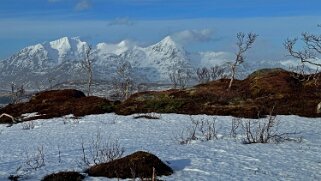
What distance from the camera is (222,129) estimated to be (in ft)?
74.9

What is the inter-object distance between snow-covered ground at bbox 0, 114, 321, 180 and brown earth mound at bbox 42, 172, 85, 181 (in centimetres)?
27

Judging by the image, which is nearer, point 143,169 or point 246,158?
point 143,169

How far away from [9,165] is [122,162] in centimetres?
415

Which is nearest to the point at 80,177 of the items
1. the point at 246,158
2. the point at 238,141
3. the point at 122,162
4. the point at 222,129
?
the point at 122,162

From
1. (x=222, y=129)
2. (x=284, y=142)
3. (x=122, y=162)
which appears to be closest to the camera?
(x=122, y=162)

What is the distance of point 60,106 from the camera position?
38.6 metres

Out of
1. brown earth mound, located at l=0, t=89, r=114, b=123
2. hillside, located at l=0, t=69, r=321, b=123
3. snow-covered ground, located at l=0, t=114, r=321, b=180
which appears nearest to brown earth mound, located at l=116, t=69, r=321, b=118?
hillside, located at l=0, t=69, r=321, b=123

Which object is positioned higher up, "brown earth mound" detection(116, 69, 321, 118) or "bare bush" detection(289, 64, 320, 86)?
"bare bush" detection(289, 64, 320, 86)

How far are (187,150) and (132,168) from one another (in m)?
4.38

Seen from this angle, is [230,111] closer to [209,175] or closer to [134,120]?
[134,120]

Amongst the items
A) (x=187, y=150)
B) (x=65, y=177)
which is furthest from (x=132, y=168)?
(x=187, y=150)

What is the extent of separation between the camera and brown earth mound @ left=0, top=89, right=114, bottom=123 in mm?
34406

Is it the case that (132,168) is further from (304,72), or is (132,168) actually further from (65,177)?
(304,72)

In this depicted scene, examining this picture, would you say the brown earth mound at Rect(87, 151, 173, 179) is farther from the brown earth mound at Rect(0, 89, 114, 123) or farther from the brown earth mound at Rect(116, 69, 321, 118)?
the brown earth mound at Rect(0, 89, 114, 123)
